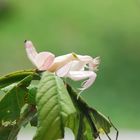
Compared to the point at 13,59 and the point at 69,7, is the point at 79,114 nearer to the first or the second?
the point at 13,59

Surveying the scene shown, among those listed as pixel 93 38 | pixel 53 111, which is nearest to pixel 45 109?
pixel 53 111

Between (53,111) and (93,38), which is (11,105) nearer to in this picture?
(53,111)

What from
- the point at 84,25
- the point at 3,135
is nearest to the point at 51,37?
the point at 84,25

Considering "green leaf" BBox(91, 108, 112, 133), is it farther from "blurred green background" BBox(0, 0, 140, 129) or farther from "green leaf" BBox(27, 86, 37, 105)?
"blurred green background" BBox(0, 0, 140, 129)

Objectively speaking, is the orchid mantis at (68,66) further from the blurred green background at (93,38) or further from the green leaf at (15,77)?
the blurred green background at (93,38)

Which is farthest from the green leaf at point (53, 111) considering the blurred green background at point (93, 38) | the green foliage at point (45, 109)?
the blurred green background at point (93, 38)

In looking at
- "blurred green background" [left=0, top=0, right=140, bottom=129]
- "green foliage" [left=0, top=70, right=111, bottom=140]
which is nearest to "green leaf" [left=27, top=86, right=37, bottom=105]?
"green foliage" [left=0, top=70, right=111, bottom=140]
